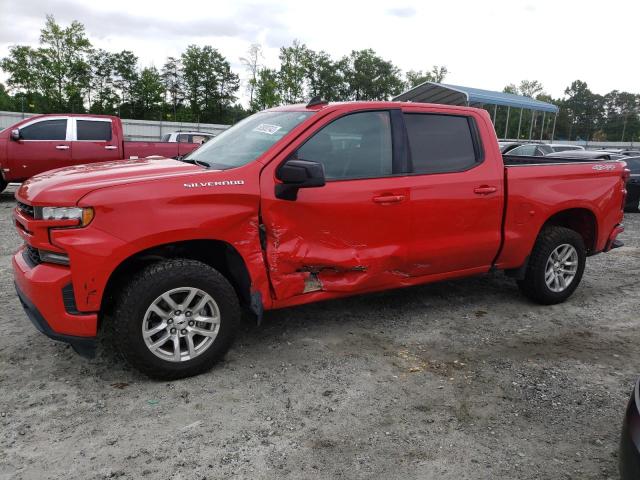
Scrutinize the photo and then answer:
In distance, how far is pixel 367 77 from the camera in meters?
67.8

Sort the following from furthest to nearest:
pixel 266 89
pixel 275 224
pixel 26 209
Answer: pixel 266 89
pixel 275 224
pixel 26 209

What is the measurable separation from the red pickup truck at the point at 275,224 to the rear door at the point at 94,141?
25.5 ft

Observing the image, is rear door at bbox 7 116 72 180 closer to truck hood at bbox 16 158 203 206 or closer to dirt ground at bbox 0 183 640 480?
dirt ground at bbox 0 183 640 480

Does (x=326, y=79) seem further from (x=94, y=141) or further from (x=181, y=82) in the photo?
(x=94, y=141)

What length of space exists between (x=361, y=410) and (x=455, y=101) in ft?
76.4

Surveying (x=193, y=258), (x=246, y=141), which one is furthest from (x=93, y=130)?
(x=193, y=258)

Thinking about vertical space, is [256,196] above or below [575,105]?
below

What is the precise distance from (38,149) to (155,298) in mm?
9339

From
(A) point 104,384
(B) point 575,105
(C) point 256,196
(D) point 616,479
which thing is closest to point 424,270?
(C) point 256,196

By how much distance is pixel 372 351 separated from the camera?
12.6ft

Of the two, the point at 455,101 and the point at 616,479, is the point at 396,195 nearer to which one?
the point at 616,479

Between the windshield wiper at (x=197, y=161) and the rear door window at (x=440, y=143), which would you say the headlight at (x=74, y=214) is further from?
the rear door window at (x=440, y=143)

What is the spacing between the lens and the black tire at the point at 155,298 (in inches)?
120

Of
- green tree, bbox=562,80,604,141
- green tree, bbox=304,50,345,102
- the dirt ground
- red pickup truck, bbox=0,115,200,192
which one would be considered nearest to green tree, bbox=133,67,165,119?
green tree, bbox=304,50,345,102
